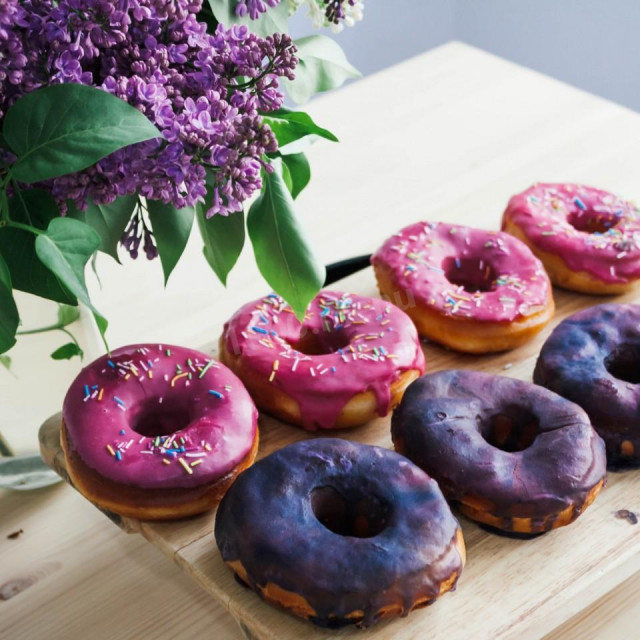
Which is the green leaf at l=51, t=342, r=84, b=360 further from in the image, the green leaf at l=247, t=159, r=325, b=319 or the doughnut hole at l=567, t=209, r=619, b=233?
the doughnut hole at l=567, t=209, r=619, b=233

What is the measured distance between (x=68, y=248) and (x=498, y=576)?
0.49 m

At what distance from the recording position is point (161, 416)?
1042 mm

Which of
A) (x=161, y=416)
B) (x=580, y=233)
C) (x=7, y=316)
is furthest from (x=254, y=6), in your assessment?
(x=580, y=233)

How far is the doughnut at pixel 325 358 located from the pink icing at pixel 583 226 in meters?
0.26

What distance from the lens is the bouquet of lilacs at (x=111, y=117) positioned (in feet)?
2.32

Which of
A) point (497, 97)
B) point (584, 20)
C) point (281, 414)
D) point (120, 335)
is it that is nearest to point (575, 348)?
point (281, 414)

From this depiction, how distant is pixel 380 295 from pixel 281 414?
26 cm

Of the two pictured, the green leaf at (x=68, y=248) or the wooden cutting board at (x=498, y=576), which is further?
the wooden cutting board at (x=498, y=576)

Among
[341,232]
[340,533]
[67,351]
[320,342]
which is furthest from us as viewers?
[341,232]

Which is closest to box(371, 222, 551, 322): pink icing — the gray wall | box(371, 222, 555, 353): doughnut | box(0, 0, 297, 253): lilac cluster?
box(371, 222, 555, 353): doughnut

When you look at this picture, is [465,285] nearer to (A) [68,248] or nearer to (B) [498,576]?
(B) [498,576]

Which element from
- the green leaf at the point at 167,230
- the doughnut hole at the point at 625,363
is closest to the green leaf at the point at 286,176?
the green leaf at the point at 167,230

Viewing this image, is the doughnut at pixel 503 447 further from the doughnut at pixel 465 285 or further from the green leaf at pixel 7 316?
the green leaf at pixel 7 316

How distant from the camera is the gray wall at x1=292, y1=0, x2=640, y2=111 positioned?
285 cm
